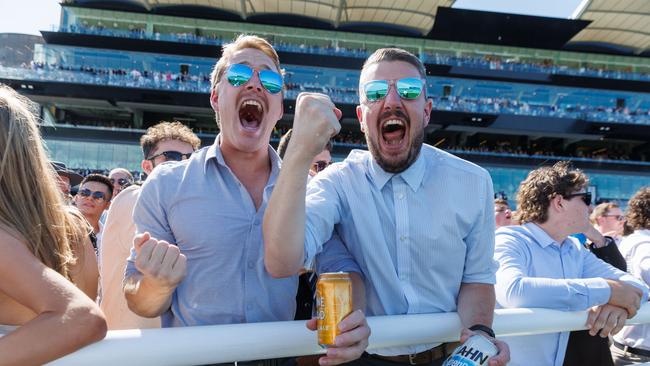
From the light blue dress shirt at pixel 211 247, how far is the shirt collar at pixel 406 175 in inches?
17.0

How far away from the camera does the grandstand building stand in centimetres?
2983

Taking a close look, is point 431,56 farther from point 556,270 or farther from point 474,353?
point 474,353

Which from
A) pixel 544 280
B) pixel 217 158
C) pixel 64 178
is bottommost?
pixel 544 280

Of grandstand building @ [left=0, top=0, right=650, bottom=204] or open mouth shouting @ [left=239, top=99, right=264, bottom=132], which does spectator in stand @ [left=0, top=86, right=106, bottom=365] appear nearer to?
open mouth shouting @ [left=239, top=99, right=264, bottom=132]

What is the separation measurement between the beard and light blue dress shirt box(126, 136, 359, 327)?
462mm

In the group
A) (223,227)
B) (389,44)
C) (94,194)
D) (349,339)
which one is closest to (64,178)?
(94,194)

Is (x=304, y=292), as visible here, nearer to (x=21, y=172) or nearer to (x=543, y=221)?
(x=21, y=172)

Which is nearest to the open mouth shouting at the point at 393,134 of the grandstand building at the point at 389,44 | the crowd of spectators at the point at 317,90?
the grandstand building at the point at 389,44

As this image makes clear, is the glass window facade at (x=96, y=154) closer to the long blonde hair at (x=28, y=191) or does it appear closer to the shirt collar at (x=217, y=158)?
the shirt collar at (x=217, y=158)

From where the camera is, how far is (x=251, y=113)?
1.80 metres

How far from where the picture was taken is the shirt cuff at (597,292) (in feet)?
6.42

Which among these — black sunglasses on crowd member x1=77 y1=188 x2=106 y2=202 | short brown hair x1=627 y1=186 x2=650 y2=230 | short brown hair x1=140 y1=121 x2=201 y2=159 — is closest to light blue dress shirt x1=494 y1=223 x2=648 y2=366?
short brown hair x1=627 y1=186 x2=650 y2=230

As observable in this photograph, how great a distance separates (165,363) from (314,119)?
27.1 inches

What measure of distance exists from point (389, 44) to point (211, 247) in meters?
37.2
